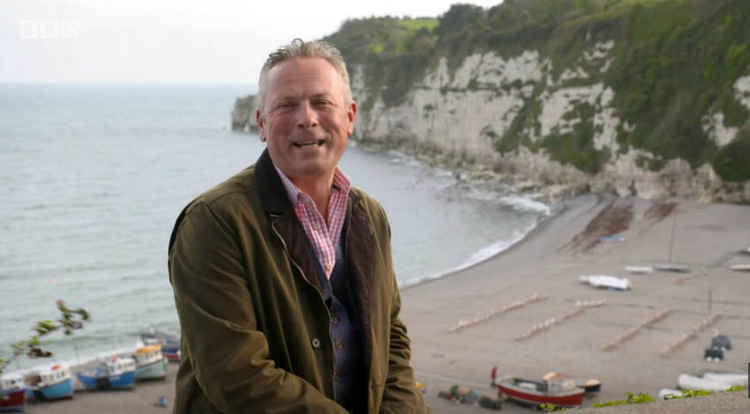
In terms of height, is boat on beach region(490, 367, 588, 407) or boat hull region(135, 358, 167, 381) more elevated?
boat on beach region(490, 367, 588, 407)

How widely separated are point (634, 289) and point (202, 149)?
69263 millimetres

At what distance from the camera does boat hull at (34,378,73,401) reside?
62.1 ft

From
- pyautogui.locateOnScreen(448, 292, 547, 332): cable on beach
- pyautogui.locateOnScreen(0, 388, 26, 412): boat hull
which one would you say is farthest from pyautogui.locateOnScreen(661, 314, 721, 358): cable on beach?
pyautogui.locateOnScreen(0, 388, 26, 412): boat hull

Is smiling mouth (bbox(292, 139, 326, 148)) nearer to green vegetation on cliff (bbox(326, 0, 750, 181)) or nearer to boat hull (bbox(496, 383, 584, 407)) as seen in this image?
boat hull (bbox(496, 383, 584, 407))

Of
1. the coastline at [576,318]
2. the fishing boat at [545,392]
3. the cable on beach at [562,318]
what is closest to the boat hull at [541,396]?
the fishing boat at [545,392]

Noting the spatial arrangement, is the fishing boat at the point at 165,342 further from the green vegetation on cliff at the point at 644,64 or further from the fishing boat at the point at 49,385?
the green vegetation on cliff at the point at 644,64

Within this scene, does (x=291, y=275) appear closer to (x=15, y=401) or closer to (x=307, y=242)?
(x=307, y=242)

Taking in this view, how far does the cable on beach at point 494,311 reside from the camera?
24680 mm

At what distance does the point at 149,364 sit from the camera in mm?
20469

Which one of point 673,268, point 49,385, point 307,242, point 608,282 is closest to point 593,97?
point 673,268

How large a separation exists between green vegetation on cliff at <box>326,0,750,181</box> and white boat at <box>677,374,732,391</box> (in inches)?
997

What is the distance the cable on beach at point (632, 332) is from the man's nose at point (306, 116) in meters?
20.5

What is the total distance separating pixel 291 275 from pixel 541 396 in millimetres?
15828

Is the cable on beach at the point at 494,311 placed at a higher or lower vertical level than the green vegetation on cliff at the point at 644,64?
lower
